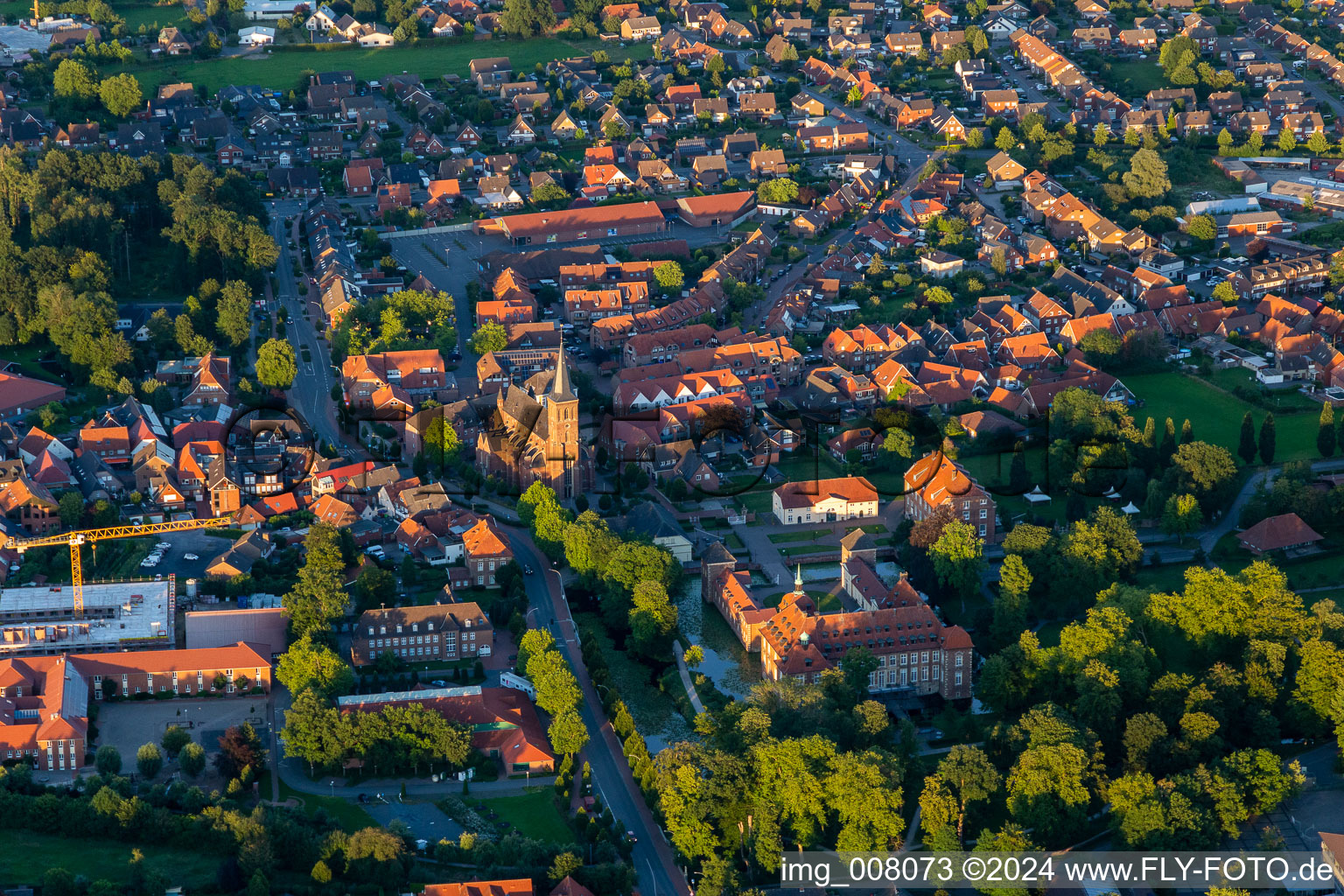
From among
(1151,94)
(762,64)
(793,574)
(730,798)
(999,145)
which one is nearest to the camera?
(730,798)

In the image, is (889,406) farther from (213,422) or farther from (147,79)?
(147,79)

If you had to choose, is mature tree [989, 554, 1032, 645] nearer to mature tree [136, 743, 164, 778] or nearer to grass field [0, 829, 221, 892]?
grass field [0, 829, 221, 892]

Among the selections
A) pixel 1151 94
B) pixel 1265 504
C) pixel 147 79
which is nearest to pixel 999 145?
pixel 1151 94

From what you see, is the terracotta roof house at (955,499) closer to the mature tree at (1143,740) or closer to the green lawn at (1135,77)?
the mature tree at (1143,740)

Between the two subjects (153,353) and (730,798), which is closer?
(730,798)

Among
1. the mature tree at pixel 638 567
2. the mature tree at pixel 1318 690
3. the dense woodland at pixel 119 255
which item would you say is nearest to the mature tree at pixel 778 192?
the dense woodland at pixel 119 255
